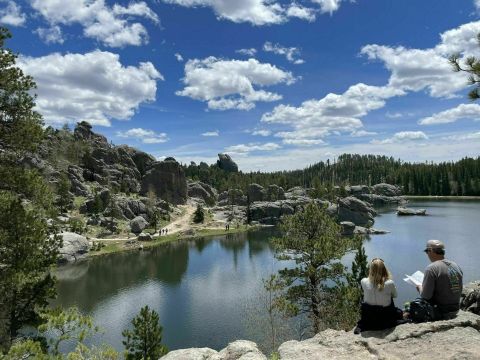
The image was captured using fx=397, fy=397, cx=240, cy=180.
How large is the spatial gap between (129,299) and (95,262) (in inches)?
1137

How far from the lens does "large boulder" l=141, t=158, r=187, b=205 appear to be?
541ft

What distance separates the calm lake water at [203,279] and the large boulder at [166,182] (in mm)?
58691

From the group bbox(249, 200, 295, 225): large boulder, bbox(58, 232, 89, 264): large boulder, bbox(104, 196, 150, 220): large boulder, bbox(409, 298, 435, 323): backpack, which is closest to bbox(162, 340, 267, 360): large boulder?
bbox(409, 298, 435, 323): backpack

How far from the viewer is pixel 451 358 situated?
337 inches

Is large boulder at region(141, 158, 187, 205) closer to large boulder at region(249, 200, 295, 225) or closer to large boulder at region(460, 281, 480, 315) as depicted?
large boulder at region(249, 200, 295, 225)

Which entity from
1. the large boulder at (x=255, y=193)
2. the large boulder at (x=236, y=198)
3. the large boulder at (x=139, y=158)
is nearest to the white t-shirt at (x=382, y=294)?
the large boulder at (x=236, y=198)

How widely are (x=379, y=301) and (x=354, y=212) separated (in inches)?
4922

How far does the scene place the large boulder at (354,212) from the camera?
128250 mm

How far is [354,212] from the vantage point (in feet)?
429

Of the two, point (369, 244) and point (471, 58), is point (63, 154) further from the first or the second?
point (471, 58)

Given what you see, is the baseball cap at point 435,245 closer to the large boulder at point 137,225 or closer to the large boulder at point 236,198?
the large boulder at point 137,225

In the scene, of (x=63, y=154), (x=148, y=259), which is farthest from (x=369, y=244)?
(x=63, y=154)

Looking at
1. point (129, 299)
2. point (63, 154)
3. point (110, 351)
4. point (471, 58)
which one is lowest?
point (129, 299)

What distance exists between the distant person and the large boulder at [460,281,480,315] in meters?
3.77
